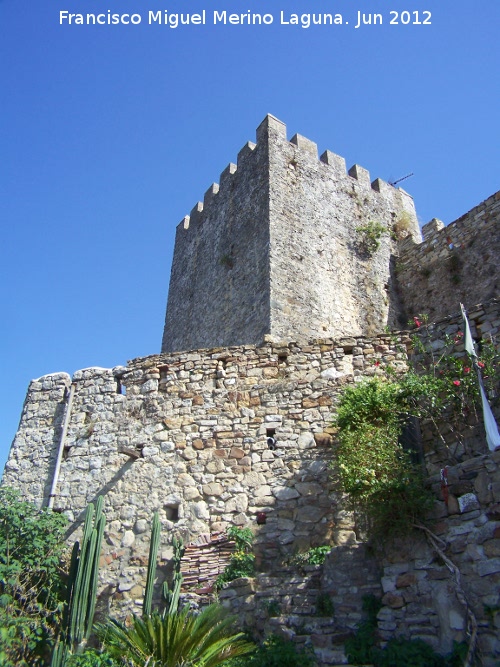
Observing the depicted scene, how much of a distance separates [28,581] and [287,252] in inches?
358

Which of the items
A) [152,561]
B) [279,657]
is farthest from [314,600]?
[152,561]

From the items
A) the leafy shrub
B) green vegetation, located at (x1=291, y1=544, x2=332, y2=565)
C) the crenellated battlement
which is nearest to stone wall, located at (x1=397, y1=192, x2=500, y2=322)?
the crenellated battlement

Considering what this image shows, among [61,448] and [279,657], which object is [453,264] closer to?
[61,448]

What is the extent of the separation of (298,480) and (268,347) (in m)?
2.26

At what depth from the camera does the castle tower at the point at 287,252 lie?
13836 millimetres

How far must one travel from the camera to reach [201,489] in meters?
8.41

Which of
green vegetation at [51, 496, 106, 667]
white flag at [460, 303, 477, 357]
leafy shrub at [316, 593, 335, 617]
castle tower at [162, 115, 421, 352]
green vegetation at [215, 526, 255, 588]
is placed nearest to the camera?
leafy shrub at [316, 593, 335, 617]

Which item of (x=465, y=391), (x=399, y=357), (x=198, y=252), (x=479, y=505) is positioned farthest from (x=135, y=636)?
(x=198, y=252)

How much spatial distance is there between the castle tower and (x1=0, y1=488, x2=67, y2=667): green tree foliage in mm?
6140

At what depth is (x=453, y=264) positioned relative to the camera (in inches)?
589

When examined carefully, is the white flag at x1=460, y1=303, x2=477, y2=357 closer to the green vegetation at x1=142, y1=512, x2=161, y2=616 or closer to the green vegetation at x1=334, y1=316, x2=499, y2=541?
the green vegetation at x1=334, y1=316, x2=499, y2=541

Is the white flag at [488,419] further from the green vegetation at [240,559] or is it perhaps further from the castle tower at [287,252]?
the castle tower at [287,252]

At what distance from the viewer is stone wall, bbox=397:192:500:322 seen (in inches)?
554

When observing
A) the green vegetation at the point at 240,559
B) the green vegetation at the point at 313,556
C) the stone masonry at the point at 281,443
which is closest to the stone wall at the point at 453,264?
the stone masonry at the point at 281,443
